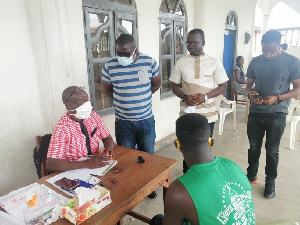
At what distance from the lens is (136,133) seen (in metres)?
2.53

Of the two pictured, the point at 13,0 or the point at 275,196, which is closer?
the point at 13,0

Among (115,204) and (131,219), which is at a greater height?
(115,204)

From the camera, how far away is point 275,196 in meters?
2.77

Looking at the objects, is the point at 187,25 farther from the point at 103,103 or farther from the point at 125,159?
the point at 125,159

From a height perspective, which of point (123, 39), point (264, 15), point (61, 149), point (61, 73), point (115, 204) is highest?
point (264, 15)

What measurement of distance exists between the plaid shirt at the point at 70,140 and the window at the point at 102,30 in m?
1.14

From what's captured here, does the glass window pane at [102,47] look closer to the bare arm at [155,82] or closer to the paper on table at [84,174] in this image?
the bare arm at [155,82]

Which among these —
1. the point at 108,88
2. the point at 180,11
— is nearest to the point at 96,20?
the point at 108,88

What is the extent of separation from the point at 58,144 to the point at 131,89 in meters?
0.92

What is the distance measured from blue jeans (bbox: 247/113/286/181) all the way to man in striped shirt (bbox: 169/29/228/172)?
0.50m

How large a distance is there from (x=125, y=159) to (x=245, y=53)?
23.0 feet

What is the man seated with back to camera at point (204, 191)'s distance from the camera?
1024mm

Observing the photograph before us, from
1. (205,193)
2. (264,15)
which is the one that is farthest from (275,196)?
(264,15)

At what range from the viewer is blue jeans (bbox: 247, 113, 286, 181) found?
101 inches
